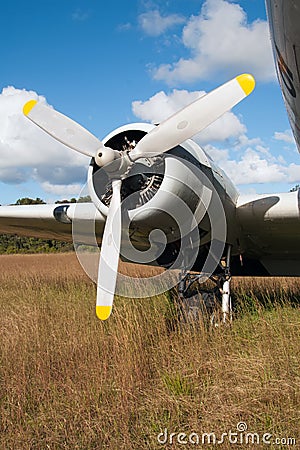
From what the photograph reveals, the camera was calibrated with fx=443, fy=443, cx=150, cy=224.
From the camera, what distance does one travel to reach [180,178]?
525 cm

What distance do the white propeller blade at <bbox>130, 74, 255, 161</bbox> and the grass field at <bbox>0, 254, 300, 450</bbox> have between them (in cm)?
237

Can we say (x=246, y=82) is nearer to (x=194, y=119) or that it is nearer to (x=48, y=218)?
(x=194, y=119)

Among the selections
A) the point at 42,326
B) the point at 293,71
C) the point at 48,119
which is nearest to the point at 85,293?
the point at 42,326

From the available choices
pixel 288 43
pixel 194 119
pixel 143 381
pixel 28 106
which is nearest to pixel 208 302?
Result: pixel 143 381

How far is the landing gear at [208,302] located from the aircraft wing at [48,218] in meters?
1.72

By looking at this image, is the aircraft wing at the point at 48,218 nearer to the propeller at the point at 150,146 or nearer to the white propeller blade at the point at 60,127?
the white propeller blade at the point at 60,127

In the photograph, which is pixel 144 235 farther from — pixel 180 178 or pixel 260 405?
pixel 260 405

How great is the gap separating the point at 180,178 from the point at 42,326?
3.11 meters

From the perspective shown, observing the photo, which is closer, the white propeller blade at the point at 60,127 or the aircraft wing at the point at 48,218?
the white propeller blade at the point at 60,127

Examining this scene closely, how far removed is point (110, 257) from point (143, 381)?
5.15 ft

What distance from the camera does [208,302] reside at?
7168 millimetres

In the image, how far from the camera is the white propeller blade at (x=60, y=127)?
5.63m

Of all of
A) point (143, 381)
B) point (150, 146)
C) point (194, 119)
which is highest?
point (194, 119)

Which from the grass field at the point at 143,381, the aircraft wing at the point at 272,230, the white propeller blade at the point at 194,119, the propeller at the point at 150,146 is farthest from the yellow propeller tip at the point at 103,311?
the aircraft wing at the point at 272,230
